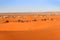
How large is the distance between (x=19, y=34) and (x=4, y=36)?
315 millimetres

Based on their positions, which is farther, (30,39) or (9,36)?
(9,36)

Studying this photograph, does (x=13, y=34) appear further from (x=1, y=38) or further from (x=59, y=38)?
(x=59, y=38)

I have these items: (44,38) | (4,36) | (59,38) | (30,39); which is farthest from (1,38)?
(59,38)

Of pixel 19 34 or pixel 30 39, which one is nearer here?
pixel 30 39

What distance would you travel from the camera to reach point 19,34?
286 centimetres

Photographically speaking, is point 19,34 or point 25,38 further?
point 19,34

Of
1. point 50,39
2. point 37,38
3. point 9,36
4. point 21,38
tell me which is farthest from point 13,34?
point 50,39

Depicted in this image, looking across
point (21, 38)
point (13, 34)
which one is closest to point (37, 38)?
point (21, 38)

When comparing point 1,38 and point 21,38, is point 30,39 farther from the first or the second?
point 1,38

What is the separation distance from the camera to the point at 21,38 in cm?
263

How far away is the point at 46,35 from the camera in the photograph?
2779 mm

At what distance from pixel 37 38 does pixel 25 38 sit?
0.76 ft

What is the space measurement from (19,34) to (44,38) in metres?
0.56

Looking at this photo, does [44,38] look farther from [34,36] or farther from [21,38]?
[21,38]
